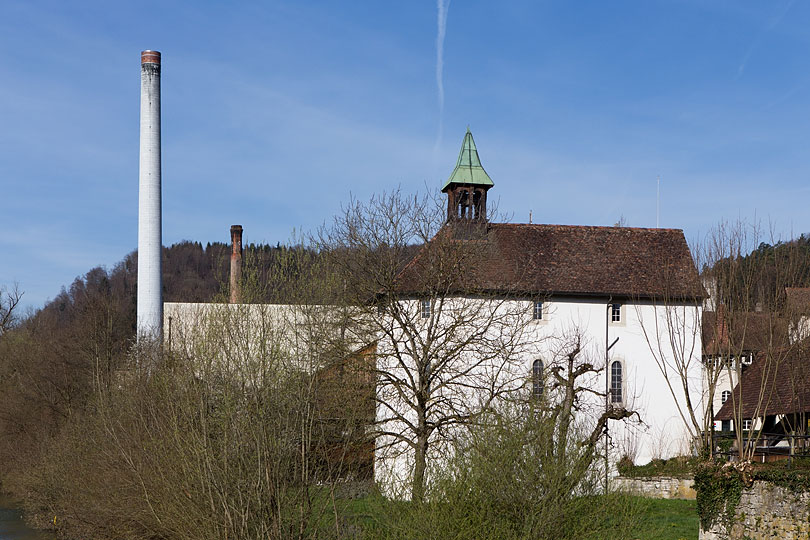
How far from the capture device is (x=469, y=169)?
40500mm

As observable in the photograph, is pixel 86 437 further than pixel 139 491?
Yes

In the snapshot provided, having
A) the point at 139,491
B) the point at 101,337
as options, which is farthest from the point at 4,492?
the point at 139,491

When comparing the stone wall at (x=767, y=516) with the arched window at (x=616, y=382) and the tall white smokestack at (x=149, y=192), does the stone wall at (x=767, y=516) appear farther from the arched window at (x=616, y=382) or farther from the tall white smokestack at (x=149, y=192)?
the tall white smokestack at (x=149, y=192)

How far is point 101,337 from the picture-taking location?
3775 centimetres

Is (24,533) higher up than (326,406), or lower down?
lower down

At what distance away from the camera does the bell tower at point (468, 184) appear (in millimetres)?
39375

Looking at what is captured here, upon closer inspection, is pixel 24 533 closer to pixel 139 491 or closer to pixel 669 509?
pixel 139 491

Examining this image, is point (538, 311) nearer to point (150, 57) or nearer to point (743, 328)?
point (743, 328)

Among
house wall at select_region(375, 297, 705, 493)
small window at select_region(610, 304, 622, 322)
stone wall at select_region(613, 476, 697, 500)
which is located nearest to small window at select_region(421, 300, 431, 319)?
house wall at select_region(375, 297, 705, 493)

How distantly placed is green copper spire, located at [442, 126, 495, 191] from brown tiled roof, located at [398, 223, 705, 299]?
2673 millimetres

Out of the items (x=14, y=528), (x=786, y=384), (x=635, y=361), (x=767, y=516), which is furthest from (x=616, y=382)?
(x=14, y=528)

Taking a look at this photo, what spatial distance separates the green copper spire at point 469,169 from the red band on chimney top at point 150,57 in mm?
15217

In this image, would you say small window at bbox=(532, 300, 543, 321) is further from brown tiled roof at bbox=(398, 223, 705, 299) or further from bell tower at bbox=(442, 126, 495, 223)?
bell tower at bbox=(442, 126, 495, 223)

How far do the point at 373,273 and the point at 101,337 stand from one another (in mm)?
17829
